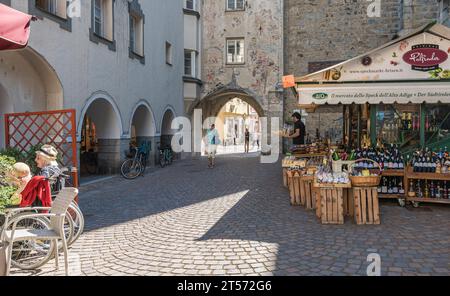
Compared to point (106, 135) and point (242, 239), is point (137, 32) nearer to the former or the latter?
point (106, 135)

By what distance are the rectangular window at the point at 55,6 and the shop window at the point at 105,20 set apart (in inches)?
77.7

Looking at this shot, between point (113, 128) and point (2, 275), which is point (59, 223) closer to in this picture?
point (2, 275)

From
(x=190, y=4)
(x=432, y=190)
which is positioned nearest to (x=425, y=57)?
(x=432, y=190)

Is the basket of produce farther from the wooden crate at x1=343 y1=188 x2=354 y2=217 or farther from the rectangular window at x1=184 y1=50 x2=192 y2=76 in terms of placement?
the rectangular window at x1=184 y1=50 x2=192 y2=76

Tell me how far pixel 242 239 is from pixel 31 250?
2638 millimetres

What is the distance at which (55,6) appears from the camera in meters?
10.1

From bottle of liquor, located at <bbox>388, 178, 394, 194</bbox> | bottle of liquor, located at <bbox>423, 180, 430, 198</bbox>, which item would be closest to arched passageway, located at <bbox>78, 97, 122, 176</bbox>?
bottle of liquor, located at <bbox>388, 178, 394, 194</bbox>

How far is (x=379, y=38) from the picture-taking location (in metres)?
21.2

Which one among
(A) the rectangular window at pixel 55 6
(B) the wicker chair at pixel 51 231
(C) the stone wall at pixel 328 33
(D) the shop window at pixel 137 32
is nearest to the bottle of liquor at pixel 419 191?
(B) the wicker chair at pixel 51 231

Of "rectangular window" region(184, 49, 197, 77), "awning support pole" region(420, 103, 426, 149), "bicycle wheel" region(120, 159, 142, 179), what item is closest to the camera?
"awning support pole" region(420, 103, 426, 149)

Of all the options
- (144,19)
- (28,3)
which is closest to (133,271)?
(28,3)

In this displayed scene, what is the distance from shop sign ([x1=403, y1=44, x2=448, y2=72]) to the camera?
743cm

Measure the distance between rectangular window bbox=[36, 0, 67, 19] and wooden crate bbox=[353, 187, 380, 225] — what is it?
28.1 ft

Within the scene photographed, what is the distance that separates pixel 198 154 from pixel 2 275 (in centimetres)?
1877
